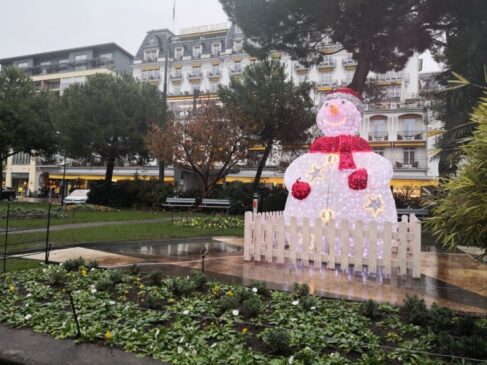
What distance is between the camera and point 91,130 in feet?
94.2

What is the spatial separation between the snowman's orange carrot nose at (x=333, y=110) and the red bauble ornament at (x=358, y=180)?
1.62 meters

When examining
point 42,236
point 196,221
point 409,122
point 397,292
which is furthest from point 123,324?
point 409,122

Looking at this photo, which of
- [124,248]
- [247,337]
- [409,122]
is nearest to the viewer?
[247,337]

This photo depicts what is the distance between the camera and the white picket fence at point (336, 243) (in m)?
6.84

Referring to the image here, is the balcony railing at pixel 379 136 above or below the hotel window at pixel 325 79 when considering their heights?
below

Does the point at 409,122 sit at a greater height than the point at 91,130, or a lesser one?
greater

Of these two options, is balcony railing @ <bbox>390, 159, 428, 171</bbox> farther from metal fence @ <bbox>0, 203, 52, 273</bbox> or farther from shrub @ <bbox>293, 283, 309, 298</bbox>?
shrub @ <bbox>293, 283, 309, 298</bbox>

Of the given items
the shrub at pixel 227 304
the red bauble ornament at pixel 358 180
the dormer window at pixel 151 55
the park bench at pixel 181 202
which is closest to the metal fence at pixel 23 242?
the shrub at pixel 227 304

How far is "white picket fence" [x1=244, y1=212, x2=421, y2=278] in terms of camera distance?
6840 millimetres

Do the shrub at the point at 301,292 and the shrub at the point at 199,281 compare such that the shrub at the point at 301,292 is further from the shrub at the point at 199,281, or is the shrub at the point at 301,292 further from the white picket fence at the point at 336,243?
the white picket fence at the point at 336,243

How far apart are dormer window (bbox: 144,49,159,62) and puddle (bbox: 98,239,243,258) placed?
2219 inches

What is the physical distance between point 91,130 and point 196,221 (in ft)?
56.2

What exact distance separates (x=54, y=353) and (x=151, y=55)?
63913 mm

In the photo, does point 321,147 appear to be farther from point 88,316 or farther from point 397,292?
point 88,316
